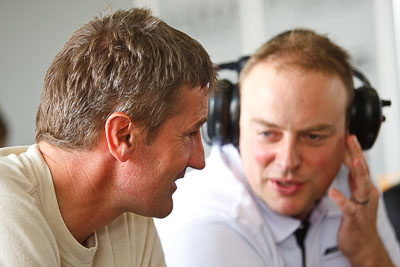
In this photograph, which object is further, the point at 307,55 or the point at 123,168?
the point at 307,55

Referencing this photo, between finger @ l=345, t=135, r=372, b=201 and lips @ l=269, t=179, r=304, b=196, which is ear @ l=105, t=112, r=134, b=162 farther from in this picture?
finger @ l=345, t=135, r=372, b=201

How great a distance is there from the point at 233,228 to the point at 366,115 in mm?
440

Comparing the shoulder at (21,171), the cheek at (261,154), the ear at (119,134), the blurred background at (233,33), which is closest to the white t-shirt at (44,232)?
the shoulder at (21,171)

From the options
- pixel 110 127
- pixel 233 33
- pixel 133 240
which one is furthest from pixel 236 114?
pixel 233 33

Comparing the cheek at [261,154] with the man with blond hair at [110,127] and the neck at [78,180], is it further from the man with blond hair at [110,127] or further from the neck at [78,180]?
the neck at [78,180]

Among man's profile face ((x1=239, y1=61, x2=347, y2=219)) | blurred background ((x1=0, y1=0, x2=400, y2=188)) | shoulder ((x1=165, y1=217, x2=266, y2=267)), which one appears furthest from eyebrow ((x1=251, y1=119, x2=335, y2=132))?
blurred background ((x1=0, y1=0, x2=400, y2=188))

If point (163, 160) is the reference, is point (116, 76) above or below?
above

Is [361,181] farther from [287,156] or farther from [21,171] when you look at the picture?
[21,171]

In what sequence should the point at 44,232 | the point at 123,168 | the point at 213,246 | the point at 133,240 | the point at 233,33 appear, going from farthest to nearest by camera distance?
the point at 233,33 → the point at 213,246 → the point at 133,240 → the point at 123,168 → the point at 44,232

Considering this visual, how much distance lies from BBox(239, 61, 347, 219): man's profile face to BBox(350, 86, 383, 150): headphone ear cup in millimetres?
46

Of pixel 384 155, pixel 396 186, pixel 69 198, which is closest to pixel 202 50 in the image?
pixel 69 198

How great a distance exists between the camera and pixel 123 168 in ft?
3.24

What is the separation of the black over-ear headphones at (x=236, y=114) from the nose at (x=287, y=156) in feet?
0.43

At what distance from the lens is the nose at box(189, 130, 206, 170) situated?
1.06m
